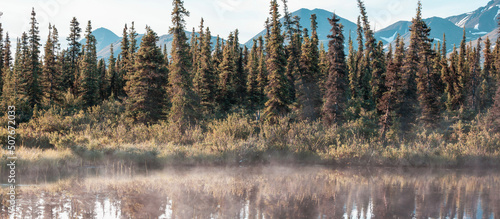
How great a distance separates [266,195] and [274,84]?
22419 millimetres

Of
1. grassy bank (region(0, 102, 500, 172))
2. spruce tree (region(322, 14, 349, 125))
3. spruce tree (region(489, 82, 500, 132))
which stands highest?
spruce tree (region(322, 14, 349, 125))

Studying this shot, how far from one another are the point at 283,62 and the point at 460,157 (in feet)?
66.3

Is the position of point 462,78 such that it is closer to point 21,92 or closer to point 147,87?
point 147,87

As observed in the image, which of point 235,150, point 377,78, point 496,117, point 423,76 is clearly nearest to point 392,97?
point 496,117

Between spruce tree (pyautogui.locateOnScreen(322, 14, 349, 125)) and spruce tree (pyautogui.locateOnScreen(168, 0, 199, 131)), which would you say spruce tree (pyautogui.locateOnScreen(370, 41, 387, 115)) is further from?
spruce tree (pyautogui.locateOnScreen(168, 0, 199, 131))

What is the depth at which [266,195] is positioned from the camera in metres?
12.3

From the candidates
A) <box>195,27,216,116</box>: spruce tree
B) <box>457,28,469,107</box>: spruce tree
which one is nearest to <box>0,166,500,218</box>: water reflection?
<box>195,27,216,116</box>: spruce tree

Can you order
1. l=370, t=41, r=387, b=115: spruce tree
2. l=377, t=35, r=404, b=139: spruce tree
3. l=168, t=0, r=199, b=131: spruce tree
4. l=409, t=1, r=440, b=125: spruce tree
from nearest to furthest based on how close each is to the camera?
l=377, t=35, r=404, b=139: spruce tree, l=168, t=0, r=199, b=131: spruce tree, l=409, t=1, r=440, b=125: spruce tree, l=370, t=41, r=387, b=115: spruce tree

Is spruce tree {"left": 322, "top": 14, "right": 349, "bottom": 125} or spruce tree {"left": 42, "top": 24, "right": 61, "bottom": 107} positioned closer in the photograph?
spruce tree {"left": 322, "top": 14, "right": 349, "bottom": 125}

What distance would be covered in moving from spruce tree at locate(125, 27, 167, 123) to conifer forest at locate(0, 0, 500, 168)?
10 cm

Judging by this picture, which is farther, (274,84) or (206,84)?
(206,84)

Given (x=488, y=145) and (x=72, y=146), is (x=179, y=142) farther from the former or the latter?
(x=488, y=145)

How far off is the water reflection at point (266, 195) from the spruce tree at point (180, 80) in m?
13.1

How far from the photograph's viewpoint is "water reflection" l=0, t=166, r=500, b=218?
400 inches
